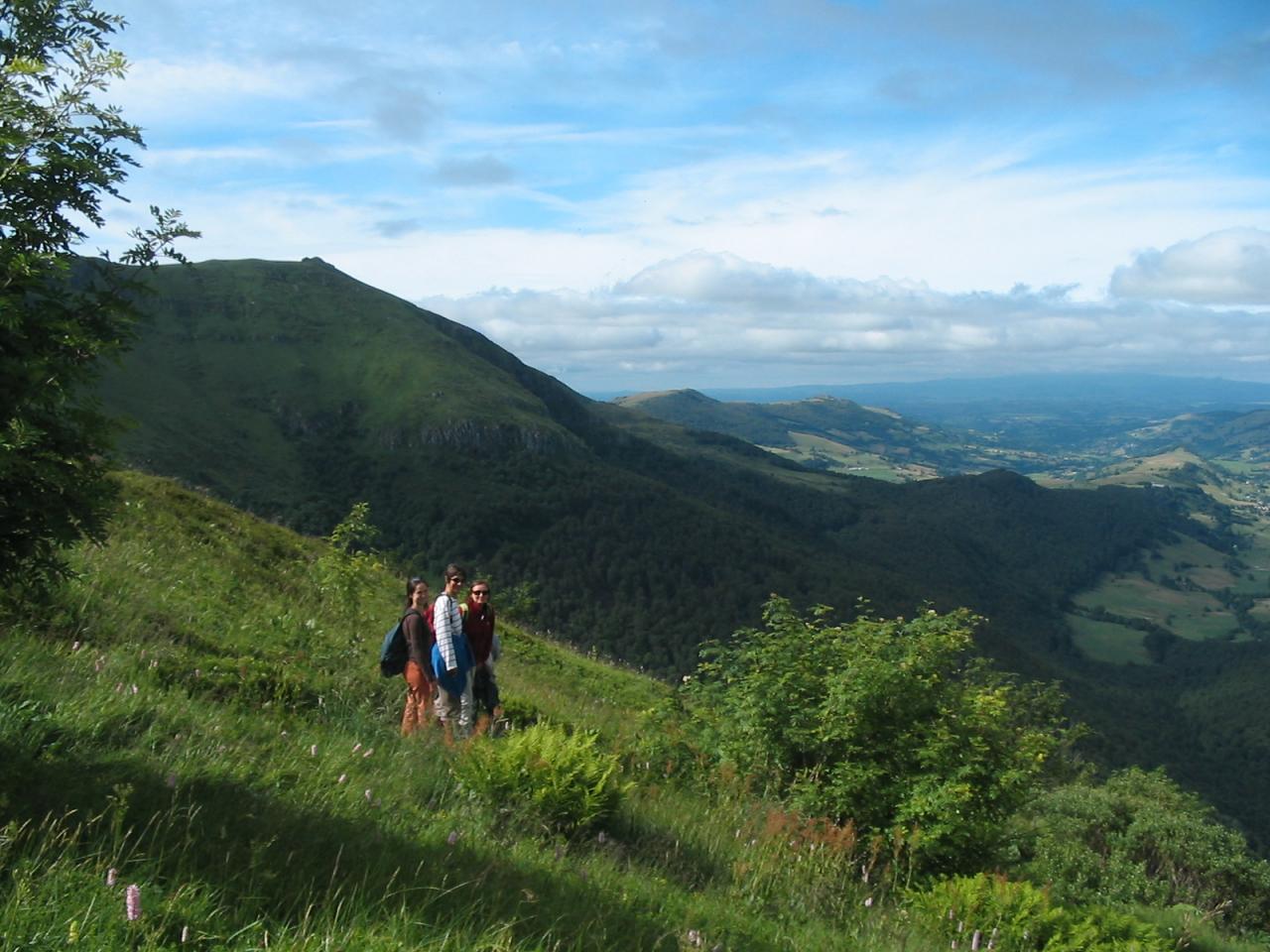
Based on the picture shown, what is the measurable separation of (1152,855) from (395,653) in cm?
1570

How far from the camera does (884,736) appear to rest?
8.05m

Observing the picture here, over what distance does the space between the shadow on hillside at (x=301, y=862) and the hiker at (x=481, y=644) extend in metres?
4.40

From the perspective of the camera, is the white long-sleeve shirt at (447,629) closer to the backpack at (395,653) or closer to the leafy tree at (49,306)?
the backpack at (395,653)

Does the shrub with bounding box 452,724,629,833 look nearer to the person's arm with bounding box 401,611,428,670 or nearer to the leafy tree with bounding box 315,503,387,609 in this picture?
the person's arm with bounding box 401,611,428,670

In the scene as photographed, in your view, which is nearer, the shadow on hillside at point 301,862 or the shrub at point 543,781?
the shadow on hillside at point 301,862

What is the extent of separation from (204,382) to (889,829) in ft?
714

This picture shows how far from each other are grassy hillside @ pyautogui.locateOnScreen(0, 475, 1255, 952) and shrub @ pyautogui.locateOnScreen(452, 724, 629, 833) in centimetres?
10

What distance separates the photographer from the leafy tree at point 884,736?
7.21 m

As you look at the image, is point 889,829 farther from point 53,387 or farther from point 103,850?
point 53,387

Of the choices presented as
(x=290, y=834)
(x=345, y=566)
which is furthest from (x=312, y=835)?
(x=345, y=566)

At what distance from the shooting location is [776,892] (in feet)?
18.2

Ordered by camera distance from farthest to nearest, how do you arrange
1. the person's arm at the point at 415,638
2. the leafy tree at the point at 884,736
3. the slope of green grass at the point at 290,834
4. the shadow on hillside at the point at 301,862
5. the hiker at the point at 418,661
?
the person's arm at the point at 415,638, the hiker at the point at 418,661, the leafy tree at the point at 884,736, the shadow on hillside at the point at 301,862, the slope of green grass at the point at 290,834

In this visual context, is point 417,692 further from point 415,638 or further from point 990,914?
point 990,914

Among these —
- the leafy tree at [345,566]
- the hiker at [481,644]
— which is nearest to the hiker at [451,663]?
the hiker at [481,644]
